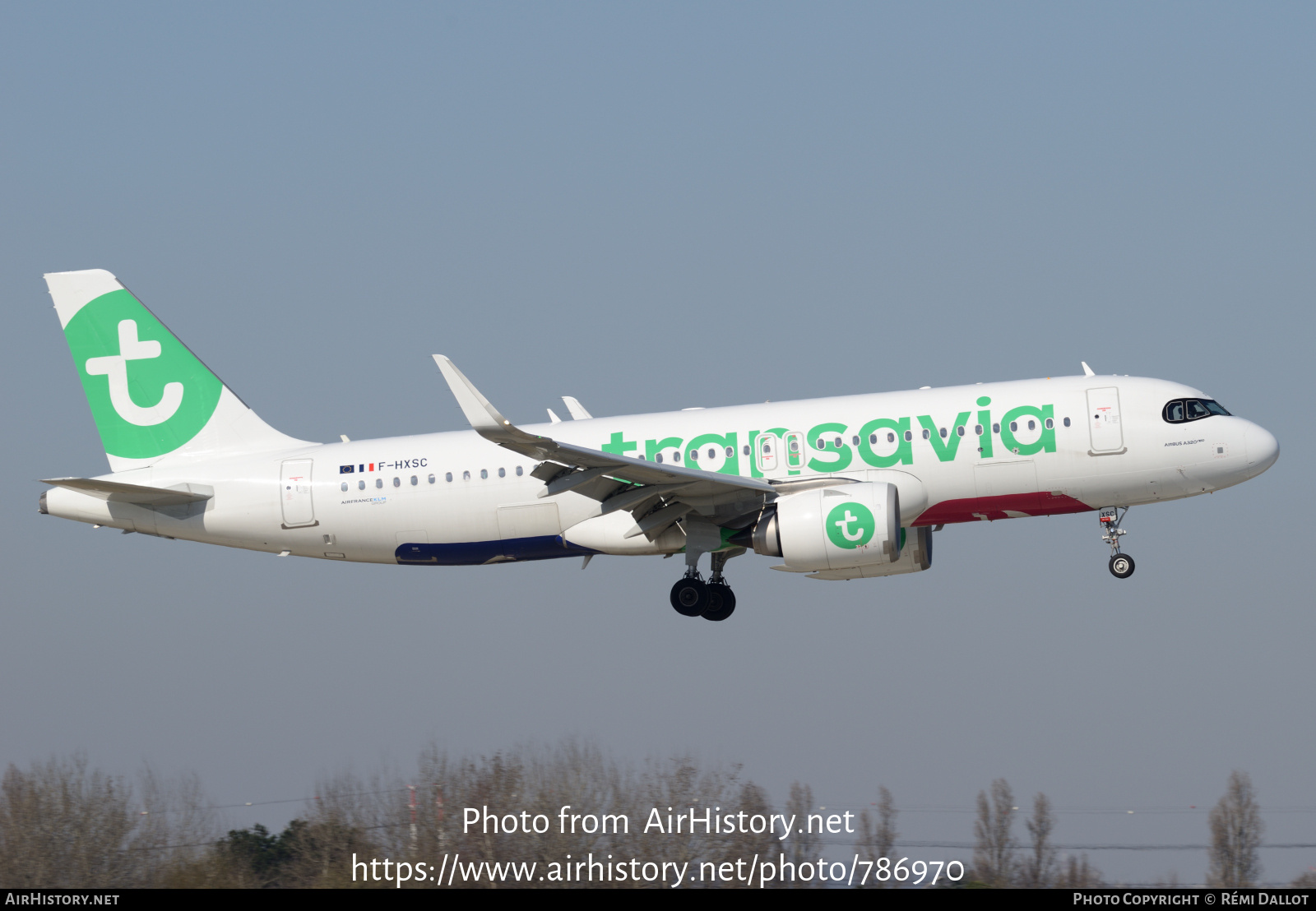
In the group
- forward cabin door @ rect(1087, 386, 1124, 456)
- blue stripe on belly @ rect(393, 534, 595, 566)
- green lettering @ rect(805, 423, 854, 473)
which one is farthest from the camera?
blue stripe on belly @ rect(393, 534, 595, 566)

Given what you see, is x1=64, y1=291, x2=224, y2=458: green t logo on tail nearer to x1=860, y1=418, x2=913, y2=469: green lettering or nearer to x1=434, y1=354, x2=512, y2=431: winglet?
x1=434, y1=354, x2=512, y2=431: winglet

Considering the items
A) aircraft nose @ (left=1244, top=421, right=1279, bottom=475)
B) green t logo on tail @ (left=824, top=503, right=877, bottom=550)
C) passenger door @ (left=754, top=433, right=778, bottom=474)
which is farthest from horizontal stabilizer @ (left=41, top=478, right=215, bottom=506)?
aircraft nose @ (left=1244, top=421, right=1279, bottom=475)

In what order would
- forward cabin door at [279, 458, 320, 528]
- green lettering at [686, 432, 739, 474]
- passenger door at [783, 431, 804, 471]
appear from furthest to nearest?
forward cabin door at [279, 458, 320, 528] → green lettering at [686, 432, 739, 474] → passenger door at [783, 431, 804, 471]

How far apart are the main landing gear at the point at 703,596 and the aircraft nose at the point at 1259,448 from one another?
10968mm

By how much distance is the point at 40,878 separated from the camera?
40219 millimetres

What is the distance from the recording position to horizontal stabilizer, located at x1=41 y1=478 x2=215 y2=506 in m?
32.7

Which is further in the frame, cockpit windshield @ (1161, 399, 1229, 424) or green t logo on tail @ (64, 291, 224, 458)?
green t logo on tail @ (64, 291, 224, 458)

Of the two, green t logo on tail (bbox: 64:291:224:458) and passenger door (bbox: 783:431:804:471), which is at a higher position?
green t logo on tail (bbox: 64:291:224:458)

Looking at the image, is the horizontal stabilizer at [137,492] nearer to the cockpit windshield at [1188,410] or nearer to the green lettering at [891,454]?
the green lettering at [891,454]

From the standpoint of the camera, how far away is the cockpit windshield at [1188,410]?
3070 centimetres

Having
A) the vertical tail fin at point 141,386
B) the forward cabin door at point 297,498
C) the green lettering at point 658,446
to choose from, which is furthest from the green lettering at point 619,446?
the vertical tail fin at point 141,386

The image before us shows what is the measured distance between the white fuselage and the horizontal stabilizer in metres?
0.20
